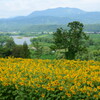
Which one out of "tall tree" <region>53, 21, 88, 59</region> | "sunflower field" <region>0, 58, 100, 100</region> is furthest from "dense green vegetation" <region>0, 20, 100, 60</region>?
"sunflower field" <region>0, 58, 100, 100</region>

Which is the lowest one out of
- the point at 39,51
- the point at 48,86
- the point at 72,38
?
the point at 39,51

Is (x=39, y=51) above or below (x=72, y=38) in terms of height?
below

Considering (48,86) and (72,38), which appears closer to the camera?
(48,86)

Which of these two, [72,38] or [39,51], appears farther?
[39,51]

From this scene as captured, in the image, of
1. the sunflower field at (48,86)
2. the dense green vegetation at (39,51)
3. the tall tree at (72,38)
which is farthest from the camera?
the dense green vegetation at (39,51)

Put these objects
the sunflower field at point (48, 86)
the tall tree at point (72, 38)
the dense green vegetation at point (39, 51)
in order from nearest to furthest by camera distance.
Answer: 1. the sunflower field at point (48, 86)
2. the tall tree at point (72, 38)
3. the dense green vegetation at point (39, 51)

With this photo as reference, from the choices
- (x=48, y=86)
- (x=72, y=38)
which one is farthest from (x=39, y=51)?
(x=48, y=86)

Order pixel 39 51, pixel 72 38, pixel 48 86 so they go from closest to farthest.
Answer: pixel 48 86 → pixel 72 38 → pixel 39 51

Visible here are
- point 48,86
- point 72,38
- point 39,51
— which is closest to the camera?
point 48,86

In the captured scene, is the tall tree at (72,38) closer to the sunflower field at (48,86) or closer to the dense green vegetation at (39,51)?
the dense green vegetation at (39,51)

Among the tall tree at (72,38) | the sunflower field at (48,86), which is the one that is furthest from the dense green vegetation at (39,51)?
the sunflower field at (48,86)

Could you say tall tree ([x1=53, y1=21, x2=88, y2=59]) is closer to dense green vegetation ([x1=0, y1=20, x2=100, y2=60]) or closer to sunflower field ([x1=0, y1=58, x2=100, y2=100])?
dense green vegetation ([x1=0, y1=20, x2=100, y2=60])

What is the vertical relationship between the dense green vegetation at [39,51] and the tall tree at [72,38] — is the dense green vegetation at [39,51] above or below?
below

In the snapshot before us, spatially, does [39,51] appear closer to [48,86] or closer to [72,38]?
[72,38]
